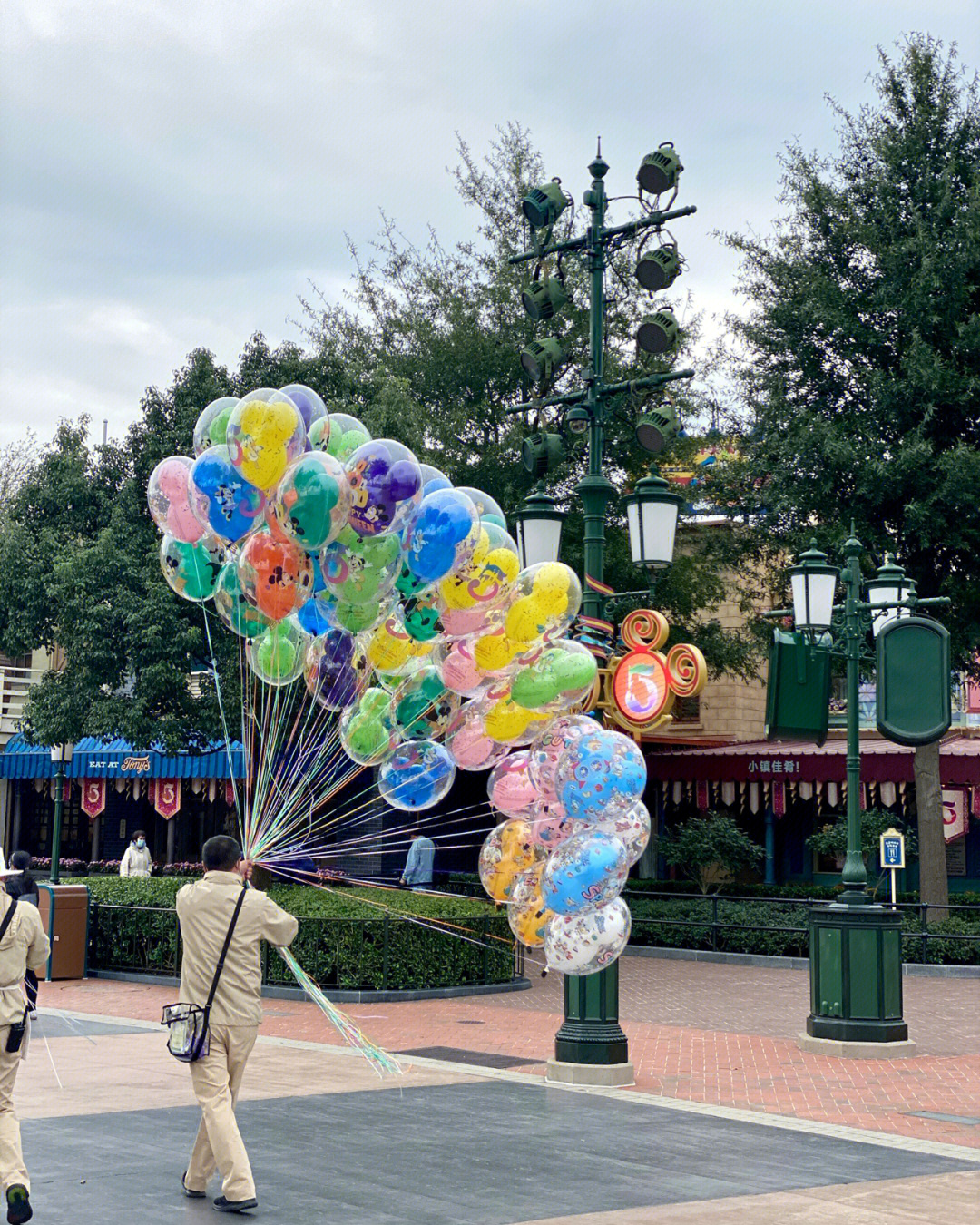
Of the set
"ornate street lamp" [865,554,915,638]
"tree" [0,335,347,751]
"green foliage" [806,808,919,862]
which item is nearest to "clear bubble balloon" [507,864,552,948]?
"ornate street lamp" [865,554,915,638]

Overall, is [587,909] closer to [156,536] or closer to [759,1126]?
[759,1126]

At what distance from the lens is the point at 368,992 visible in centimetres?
1527

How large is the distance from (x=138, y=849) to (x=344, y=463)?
16175 mm

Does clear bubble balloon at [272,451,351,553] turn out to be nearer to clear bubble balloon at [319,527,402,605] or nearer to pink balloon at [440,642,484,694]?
clear bubble balloon at [319,527,402,605]

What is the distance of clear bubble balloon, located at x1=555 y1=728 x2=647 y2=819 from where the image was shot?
890cm

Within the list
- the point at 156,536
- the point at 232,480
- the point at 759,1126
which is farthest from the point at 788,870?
the point at 232,480

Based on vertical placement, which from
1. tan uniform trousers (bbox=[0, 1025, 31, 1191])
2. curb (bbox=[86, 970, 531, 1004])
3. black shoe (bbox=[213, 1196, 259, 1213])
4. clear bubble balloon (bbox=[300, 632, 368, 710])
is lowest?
curb (bbox=[86, 970, 531, 1004])

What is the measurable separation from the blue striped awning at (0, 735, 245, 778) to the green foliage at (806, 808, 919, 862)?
36.2ft

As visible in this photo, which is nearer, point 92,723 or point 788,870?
point 92,723

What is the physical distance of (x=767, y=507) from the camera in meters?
22.7

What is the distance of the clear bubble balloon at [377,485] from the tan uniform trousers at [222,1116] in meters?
3.04

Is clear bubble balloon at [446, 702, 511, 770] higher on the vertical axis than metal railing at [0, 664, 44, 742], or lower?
lower

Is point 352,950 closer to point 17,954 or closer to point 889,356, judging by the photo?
point 17,954

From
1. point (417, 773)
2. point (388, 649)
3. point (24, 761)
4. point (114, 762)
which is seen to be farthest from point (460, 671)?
point (24, 761)
